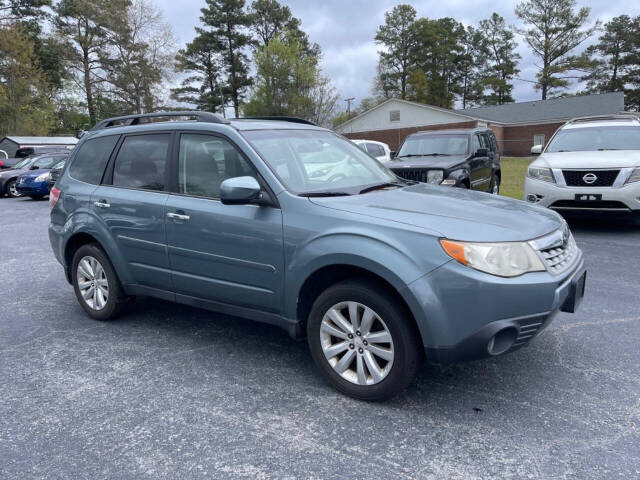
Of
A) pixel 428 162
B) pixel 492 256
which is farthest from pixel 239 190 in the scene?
pixel 428 162

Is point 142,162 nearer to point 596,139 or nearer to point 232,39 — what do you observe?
point 596,139

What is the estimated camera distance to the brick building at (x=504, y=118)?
134 ft

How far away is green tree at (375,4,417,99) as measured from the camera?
6028 centimetres

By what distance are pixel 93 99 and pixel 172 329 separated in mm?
48500

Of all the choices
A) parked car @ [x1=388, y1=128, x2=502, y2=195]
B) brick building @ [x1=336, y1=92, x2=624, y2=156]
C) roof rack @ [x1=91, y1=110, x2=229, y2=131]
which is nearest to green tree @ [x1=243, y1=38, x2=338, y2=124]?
brick building @ [x1=336, y1=92, x2=624, y2=156]

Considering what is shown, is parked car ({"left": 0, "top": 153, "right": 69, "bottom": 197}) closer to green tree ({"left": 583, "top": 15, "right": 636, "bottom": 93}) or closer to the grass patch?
the grass patch

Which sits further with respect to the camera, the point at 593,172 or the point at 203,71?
the point at 203,71

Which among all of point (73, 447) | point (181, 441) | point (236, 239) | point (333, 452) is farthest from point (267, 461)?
point (236, 239)

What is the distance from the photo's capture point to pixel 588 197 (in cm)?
758

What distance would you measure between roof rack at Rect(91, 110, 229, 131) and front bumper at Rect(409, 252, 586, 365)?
2177 millimetres

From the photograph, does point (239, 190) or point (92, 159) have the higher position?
point (92, 159)

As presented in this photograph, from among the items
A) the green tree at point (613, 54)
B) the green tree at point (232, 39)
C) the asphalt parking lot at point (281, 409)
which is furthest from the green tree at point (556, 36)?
the asphalt parking lot at point (281, 409)

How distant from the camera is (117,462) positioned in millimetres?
2615

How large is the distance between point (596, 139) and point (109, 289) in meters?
8.05
